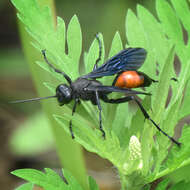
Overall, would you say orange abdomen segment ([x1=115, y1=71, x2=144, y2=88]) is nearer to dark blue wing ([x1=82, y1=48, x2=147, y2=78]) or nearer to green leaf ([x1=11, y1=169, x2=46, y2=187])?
dark blue wing ([x1=82, y1=48, x2=147, y2=78])

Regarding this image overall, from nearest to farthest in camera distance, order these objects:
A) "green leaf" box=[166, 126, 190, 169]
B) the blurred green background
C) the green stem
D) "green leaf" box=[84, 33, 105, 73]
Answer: "green leaf" box=[166, 126, 190, 169] → "green leaf" box=[84, 33, 105, 73] → the green stem → the blurred green background

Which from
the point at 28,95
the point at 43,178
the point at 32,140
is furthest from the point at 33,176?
the point at 28,95

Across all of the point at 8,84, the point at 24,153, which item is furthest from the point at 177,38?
the point at 8,84

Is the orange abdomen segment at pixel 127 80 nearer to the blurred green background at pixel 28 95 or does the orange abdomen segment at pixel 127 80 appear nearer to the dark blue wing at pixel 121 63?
the dark blue wing at pixel 121 63

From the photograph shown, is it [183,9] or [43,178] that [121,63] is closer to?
[183,9]

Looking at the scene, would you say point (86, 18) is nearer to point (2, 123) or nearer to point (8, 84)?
point (8, 84)

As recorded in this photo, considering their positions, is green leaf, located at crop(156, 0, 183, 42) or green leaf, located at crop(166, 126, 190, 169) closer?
green leaf, located at crop(166, 126, 190, 169)

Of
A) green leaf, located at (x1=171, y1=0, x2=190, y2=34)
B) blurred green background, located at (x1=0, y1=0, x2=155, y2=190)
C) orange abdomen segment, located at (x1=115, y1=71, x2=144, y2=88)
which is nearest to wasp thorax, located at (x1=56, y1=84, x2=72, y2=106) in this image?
orange abdomen segment, located at (x1=115, y1=71, x2=144, y2=88)
